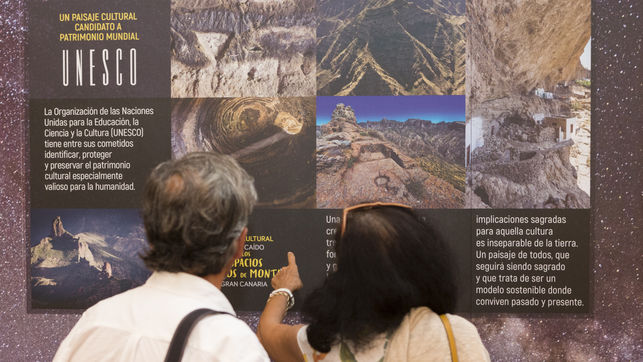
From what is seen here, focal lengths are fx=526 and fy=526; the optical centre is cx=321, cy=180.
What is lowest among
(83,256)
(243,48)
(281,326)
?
(281,326)

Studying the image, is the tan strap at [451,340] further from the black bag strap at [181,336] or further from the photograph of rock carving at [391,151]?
the photograph of rock carving at [391,151]

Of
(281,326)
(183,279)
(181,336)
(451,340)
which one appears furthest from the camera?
(281,326)

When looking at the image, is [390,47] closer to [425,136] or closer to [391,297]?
[425,136]

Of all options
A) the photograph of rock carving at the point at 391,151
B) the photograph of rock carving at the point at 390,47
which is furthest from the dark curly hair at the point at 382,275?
the photograph of rock carving at the point at 390,47

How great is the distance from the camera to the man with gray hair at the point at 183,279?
3.23 ft

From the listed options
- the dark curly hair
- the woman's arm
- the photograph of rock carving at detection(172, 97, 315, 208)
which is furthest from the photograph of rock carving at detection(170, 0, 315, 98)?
the dark curly hair

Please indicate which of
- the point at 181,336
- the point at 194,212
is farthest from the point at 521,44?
the point at 181,336

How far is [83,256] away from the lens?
7.86ft

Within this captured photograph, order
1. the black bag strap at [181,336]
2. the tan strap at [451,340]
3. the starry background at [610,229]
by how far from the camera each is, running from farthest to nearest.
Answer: the starry background at [610,229], the tan strap at [451,340], the black bag strap at [181,336]

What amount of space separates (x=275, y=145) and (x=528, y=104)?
3.72ft

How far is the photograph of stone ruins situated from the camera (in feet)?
7.55

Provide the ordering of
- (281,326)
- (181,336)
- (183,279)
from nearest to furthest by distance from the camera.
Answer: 1. (181,336)
2. (183,279)
3. (281,326)

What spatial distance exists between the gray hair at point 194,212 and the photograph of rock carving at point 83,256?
138 centimetres

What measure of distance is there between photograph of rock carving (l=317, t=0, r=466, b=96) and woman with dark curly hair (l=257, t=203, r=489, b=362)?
113 cm
